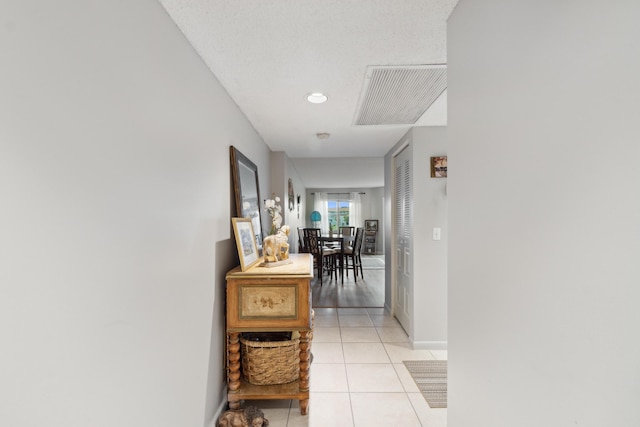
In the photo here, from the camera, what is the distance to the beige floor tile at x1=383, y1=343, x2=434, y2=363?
9.34ft

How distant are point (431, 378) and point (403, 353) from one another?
47cm

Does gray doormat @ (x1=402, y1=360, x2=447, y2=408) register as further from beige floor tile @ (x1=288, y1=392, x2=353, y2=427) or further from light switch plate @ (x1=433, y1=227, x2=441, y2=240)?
light switch plate @ (x1=433, y1=227, x2=441, y2=240)

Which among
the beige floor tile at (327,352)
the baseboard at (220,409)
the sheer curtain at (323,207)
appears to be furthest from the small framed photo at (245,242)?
the sheer curtain at (323,207)

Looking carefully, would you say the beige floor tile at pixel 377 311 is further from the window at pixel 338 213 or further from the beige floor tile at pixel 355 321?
the window at pixel 338 213

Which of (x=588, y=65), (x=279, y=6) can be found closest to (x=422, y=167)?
(x=279, y=6)

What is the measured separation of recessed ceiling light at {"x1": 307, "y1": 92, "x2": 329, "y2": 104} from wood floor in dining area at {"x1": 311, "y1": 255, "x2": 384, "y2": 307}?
3.14m

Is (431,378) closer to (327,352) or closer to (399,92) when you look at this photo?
(327,352)

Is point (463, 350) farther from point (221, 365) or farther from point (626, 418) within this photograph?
point (221, 365)

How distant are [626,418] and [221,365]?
2.06m

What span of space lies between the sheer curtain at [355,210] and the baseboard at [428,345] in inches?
337

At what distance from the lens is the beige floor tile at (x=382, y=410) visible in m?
1.97

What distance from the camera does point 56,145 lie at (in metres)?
0.75

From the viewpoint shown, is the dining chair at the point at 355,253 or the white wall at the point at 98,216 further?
the dining chair at the point at 355,253

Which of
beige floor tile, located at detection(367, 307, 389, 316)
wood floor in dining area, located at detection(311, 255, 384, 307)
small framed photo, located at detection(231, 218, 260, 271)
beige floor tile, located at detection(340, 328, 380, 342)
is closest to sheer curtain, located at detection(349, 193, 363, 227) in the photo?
wood floor in dining area, located at detection(311, 255, 384, 307)
